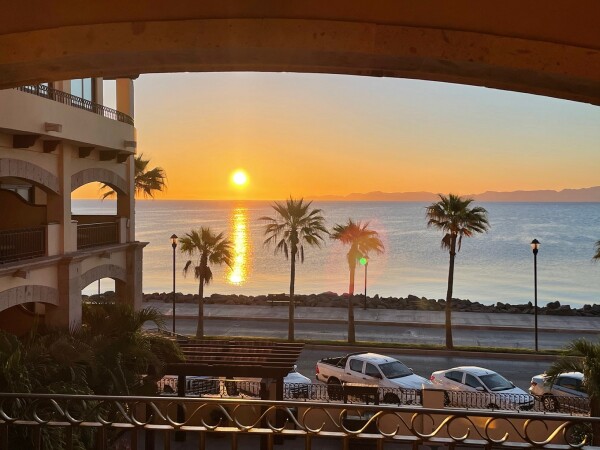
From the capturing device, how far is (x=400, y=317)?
41.6 metres

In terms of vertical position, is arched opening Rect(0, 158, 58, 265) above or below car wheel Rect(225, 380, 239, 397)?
above

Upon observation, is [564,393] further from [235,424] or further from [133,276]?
[235,424]

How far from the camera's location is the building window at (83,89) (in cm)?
1779

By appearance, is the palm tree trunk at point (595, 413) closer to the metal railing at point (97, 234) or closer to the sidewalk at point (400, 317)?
the metal railing at point (97, 234)

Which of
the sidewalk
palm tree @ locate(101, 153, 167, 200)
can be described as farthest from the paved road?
palm tree @ locate(101, 153, 167, 200)

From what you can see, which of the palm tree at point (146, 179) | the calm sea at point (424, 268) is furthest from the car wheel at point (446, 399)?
the calm sea at point (424, 268)

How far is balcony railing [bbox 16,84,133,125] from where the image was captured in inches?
586

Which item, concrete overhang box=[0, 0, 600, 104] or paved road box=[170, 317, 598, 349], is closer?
concrete overhang box=[0, 0, 600, 104]

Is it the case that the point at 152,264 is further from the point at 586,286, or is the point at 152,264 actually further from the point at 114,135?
the point at 114,135

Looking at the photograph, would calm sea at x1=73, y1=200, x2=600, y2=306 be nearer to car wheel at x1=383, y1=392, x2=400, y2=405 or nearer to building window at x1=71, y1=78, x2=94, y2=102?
car wheel at x1=383, y1=392, x2=400, y2=405

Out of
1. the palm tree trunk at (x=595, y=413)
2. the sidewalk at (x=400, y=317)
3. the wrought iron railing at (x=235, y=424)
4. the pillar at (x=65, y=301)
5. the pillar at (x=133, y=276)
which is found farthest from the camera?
the sidewalk at (x=400, y=317)

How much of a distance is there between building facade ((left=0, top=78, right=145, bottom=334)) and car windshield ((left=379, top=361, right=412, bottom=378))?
8.68 m

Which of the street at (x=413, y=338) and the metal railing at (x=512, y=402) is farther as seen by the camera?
the street at (x=413, y=338)

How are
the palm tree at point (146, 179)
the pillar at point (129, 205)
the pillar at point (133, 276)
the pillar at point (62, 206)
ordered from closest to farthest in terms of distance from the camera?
the pillar at point (62, 206), the pillar at point (133, 276), the pillar at point (129, 205), the palm tree at point (146, 179)
